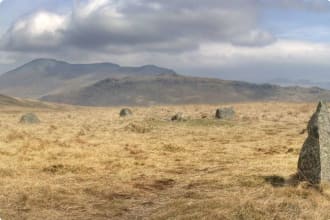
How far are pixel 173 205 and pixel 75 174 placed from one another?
6.98m

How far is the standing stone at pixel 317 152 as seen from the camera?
56.9 ft

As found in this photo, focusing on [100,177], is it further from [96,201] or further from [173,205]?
[173,205]

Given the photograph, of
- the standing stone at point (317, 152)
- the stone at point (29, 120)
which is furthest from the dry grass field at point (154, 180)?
the stone at point (29, 120)

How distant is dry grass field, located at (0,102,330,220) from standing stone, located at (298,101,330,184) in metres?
0.79

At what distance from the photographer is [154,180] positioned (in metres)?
19.6

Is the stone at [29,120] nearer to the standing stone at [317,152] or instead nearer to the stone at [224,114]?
the stone at [224,114]

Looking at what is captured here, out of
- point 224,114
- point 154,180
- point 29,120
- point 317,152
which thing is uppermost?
point 224,114

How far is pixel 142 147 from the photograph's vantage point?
29219mm

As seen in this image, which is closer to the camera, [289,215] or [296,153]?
[289,215]

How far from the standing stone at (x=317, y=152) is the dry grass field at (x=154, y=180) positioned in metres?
0.79

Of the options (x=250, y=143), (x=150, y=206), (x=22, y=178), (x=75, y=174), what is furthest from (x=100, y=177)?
(x=250, y=143)

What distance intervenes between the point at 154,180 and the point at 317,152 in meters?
5.83

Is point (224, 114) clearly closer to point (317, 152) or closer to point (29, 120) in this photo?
point (29, 120)

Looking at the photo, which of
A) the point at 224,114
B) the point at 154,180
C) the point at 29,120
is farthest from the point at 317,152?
the point at 29,120
